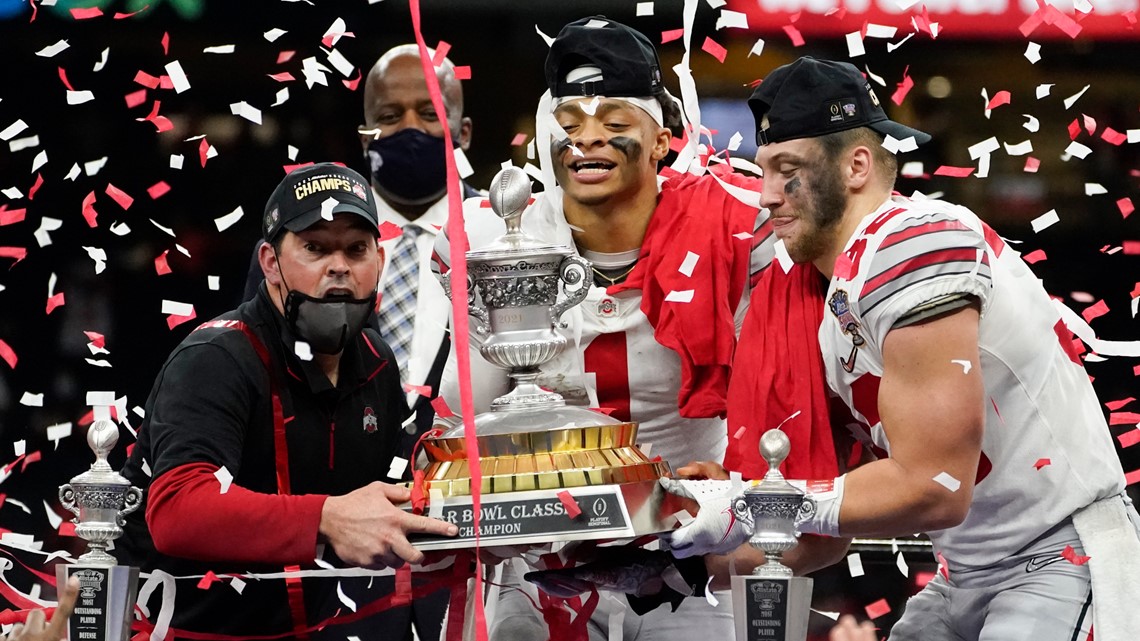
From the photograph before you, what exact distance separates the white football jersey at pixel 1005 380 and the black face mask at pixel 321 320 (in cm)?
89

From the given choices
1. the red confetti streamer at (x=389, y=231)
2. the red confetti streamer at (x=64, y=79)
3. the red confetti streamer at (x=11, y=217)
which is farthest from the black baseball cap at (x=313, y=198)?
the red confetti streamer at (x=64, y=79)

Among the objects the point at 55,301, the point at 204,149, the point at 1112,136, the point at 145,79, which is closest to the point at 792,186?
the point at 1112,136

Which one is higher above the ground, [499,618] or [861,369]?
[861,369]

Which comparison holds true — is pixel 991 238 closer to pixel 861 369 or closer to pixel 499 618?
pixel 861 369

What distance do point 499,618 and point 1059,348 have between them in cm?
115

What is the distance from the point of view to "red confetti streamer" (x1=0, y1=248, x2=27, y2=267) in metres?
5.03

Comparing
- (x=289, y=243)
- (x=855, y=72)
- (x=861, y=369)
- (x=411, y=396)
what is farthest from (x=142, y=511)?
(x=855, y=72)

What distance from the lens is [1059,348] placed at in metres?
2.67

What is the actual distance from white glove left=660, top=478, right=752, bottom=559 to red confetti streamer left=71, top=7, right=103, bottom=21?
3554mm

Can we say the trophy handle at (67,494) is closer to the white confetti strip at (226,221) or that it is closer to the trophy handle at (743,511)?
the trophy handle at (743,511)

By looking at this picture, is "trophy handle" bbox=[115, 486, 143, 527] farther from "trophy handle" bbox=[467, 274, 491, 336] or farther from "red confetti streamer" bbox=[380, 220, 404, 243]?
"red confetti streamer" bbox=[380, 220, 404, 243]

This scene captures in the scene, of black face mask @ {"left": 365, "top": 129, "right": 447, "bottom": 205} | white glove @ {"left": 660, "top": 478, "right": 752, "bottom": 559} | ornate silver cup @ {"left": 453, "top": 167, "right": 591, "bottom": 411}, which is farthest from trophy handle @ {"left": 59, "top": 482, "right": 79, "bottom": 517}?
black face mask @ {"left": 365, "top": 129, "right": 447, "bottom": 205}

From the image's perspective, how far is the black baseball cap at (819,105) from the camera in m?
2.74

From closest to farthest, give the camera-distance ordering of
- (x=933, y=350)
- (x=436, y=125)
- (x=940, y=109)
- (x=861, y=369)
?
(x=933, y=350) → (x=861, y=369) → (x=436, y=125) → (x=940, y=109)
